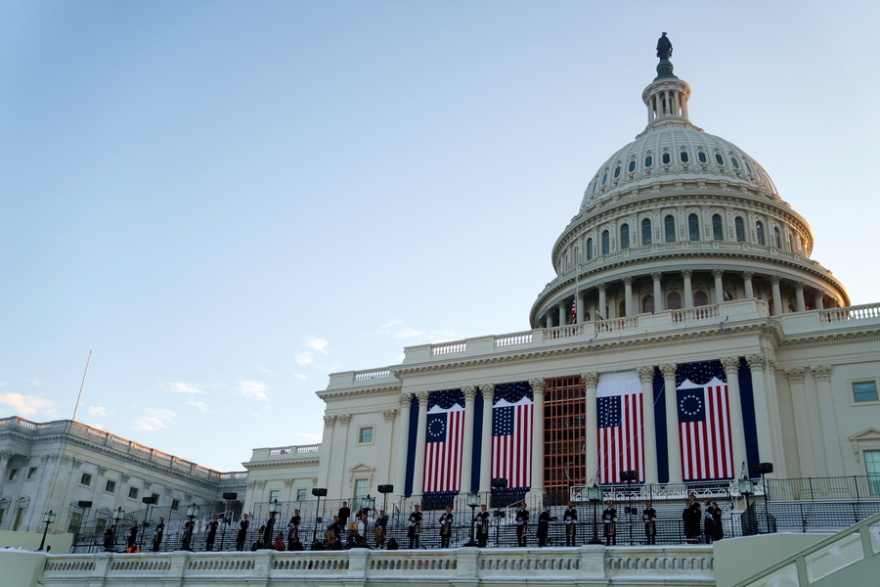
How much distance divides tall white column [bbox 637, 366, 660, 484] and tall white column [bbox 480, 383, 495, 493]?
8.52m

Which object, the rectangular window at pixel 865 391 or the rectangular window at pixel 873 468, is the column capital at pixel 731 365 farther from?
the rectangular window at pixel 873 468

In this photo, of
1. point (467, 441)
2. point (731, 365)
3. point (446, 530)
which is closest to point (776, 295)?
point (731, 365)

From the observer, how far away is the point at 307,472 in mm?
67438

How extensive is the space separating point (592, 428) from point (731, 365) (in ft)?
25.4

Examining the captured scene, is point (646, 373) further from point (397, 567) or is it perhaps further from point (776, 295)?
point (776, 295)

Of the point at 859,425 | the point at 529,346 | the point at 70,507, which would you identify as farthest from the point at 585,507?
the point at 70,507

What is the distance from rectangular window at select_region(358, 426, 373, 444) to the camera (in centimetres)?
5328

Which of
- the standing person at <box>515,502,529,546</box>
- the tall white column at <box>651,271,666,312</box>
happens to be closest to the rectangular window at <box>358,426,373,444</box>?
the tall white column at <box>651,271,666,312</box>

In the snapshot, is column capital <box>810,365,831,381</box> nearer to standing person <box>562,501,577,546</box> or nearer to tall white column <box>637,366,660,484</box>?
tall white column <box>637,366,660,484</box>

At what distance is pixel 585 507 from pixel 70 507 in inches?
1748

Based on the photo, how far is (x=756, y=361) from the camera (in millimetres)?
41594

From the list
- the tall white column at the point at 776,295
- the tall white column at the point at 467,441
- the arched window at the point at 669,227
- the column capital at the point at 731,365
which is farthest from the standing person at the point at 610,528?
the arched window at the point at 669,227

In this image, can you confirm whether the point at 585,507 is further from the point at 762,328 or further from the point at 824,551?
the point at 824,551

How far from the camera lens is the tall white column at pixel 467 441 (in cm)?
4619
